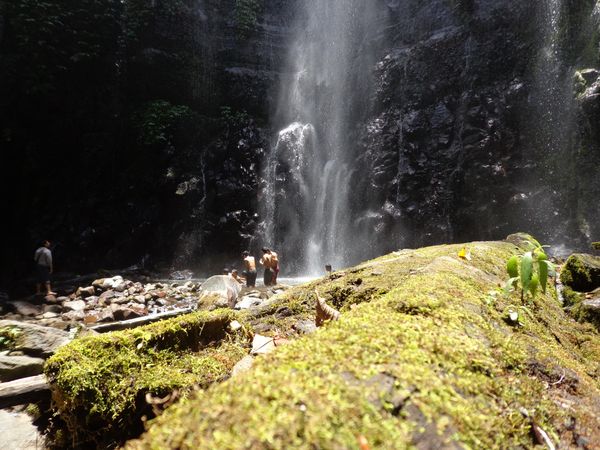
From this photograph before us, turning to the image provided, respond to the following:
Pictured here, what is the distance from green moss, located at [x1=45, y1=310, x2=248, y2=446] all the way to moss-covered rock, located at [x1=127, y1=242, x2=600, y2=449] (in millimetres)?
1015

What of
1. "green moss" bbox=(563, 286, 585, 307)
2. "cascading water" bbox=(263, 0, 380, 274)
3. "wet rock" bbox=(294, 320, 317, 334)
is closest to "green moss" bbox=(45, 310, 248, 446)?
"wet rock" bbox=(294, 320, 317, 334)

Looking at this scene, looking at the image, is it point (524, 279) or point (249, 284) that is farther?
point (249, 284)

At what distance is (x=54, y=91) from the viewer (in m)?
18.9

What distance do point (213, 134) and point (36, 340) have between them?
18481 millimetres

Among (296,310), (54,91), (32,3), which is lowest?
(296,310)

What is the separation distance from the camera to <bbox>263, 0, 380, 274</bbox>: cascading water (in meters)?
20.0

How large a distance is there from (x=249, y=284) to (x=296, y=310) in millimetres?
11118

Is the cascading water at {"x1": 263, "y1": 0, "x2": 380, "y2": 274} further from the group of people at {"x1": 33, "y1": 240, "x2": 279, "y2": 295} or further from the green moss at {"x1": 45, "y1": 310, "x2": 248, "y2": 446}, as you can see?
the green moss at {"x1": 45, "y1": 310, "x2": 248, "y2": 446}

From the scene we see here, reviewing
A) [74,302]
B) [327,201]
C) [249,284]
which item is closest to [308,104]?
[327,201]

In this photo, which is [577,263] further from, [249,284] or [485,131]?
[485,131]

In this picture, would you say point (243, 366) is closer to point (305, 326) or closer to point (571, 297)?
point (305, 326)

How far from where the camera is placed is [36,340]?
5.11 meters

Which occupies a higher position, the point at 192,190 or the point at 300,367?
the point at 192,190

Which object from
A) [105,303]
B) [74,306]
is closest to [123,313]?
[105,303]
